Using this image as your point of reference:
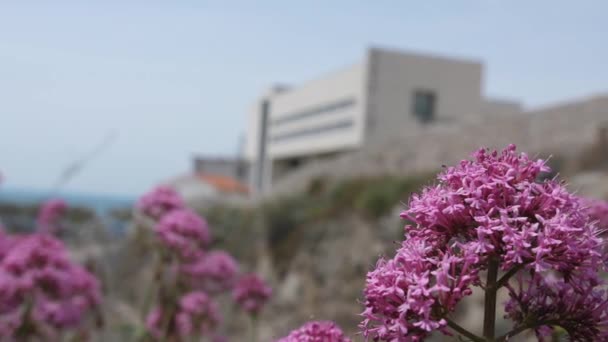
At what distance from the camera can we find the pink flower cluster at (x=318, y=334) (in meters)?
2.04

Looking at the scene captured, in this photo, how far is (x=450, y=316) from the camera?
1.82 m

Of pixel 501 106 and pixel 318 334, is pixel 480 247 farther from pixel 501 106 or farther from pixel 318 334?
pixel 501 106

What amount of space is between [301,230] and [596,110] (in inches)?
330

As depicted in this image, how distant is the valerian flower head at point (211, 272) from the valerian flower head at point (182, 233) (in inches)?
5.3

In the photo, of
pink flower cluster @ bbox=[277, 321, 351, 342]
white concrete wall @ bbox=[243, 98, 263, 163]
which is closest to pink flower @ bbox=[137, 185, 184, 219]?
pink flower cluster @ bbox=[277, 321, 351, 342]

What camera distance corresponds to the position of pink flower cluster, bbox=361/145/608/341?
1736 millimetres

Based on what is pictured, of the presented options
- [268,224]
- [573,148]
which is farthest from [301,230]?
[573,148]

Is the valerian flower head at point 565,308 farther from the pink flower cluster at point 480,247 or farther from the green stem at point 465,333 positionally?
the green stem at point 465,333

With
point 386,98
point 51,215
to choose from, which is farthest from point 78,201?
point 386,98

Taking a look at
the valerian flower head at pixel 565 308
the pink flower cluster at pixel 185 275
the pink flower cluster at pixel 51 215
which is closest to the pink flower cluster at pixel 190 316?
the pink flower cluster at pixel 185 275

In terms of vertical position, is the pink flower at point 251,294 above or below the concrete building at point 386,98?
below

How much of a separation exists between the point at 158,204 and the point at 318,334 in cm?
462

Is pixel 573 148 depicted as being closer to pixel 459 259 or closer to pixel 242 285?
pixel 242 285

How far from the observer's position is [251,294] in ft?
23.1
